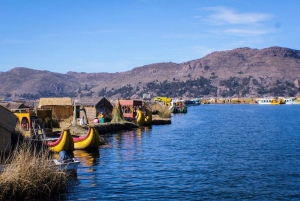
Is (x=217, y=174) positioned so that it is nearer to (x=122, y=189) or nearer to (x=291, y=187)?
(x=291, y=187)

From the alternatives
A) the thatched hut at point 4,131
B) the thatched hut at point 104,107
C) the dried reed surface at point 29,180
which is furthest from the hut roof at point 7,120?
the thatched hut at point 104,107

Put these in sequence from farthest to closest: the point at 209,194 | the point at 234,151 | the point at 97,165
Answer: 1. the point at 234,151
2. the point at 97,165
3. the point at 209,194

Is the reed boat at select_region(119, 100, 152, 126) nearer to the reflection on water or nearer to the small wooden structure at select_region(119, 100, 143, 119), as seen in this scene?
the small wooden structure at select_region(119, 100, 143, 119)

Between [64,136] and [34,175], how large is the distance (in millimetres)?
10481

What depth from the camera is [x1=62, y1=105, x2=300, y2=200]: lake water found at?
17.6 meters

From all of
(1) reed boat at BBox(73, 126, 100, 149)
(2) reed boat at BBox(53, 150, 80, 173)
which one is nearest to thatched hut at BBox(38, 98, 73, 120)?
(1) reed boat at BBox(73, 126, 100, 149)

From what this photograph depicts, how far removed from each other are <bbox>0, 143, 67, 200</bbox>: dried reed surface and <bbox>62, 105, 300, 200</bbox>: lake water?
804 millimetres

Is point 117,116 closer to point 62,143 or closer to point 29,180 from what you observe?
point 62,143

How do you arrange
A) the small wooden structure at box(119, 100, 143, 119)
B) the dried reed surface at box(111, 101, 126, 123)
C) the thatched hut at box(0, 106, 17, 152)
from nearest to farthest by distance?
the thatched hut at box(0, 106, 17, 152), the dried reed surface at box(111, 101, 126, 123), the small wooden structure at box(119, 100, 143, 119)

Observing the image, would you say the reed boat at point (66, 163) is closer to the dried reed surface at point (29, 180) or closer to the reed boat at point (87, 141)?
the dried reed surface at point (29, 180)

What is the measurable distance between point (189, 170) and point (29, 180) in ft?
29.7

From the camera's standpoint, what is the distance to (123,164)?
941 inches

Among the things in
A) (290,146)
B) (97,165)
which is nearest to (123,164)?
(97,165)

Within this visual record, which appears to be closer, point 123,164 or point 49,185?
point 49,185
